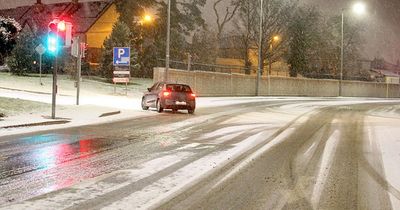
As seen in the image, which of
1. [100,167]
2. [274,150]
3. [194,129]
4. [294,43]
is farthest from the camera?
[294,43]

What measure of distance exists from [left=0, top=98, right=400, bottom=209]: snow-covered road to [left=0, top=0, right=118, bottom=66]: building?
41.3 metres

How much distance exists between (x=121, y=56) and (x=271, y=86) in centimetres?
2618

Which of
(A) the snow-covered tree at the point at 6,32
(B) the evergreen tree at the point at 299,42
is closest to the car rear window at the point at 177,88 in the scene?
(A) the snow-covered tree at the point at 6,32

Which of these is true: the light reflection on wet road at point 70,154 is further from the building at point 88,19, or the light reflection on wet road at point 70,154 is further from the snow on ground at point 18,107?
the building at point 88,19

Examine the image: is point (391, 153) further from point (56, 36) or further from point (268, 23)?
point (268, 23)

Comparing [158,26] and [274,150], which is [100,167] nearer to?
[274,150]

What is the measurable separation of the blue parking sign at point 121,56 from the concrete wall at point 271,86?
6831 millimetres

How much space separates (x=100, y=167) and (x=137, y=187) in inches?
75.5

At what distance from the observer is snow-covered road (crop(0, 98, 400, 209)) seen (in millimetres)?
7145

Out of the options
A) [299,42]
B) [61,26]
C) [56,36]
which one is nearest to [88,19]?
[299,42]

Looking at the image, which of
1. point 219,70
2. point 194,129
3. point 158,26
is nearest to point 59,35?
point 194,129

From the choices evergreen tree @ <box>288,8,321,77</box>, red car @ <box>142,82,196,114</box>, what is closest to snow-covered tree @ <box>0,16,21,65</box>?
red car @ <box>142,82,196,114</box>

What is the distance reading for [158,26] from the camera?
180 feet

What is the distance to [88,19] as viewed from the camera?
59.0 meters
